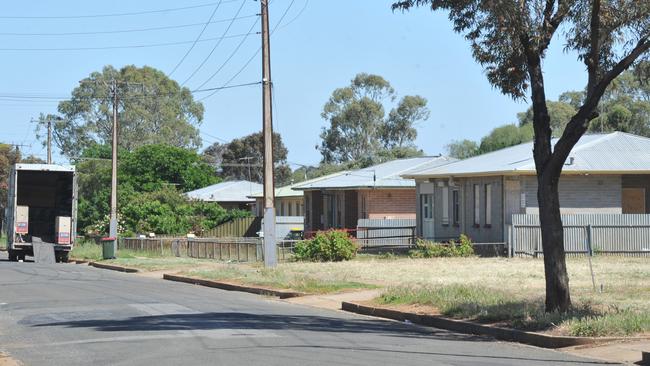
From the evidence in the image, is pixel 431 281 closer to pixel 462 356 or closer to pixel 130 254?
pixel 462 356

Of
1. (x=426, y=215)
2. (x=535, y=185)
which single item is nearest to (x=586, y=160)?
(x=535, y=185)

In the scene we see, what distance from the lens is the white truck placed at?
37.6 m

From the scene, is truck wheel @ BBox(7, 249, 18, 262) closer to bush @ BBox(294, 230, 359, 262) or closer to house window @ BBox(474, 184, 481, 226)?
bush @ BBox(294, 230, 359, 262)

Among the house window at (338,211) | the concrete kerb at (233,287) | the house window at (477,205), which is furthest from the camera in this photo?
the house window at (338,211)

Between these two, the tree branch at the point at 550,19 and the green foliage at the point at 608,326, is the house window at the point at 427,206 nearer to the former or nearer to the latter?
the tree branch at the point at 550,19

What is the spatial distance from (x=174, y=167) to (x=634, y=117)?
35.9 metres

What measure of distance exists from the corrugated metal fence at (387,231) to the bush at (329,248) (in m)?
8.51

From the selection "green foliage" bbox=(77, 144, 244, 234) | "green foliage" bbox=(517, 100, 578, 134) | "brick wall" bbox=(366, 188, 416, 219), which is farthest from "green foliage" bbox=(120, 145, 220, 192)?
"green foliage" bbox=(517, 100, 578, 134)

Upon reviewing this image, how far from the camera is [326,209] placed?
4938 centimetres

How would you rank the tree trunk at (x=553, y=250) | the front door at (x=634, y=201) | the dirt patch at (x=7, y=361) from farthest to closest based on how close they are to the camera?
the front door at (x=634, y=201) → the tree trunk at (x=553, y=250) → the dirt patch at (x=7, y=361)

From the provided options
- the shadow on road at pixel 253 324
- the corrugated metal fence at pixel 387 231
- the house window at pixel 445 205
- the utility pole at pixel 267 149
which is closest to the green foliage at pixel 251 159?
the corrugated metal fence at pixel 387 231

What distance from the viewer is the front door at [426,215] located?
39.5m

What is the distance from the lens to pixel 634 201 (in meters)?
34.4

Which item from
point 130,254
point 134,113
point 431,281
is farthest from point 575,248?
point 134,113
